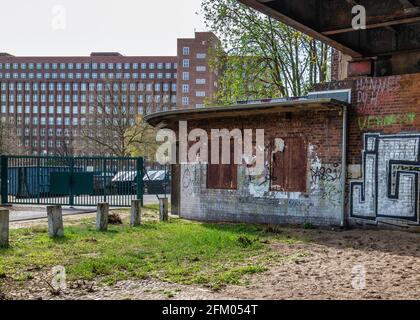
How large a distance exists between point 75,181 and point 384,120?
1306cm

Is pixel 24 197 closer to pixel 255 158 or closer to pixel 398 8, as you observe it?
pixel 255 158

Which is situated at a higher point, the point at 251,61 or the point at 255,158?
the point at 251,61

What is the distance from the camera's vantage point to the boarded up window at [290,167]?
15.2 metres

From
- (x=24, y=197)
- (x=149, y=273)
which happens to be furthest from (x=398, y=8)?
(x=24, y=197)

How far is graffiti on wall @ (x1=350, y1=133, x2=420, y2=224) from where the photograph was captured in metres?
13.0

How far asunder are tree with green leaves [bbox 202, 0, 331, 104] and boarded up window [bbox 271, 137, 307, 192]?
16203 millimetres

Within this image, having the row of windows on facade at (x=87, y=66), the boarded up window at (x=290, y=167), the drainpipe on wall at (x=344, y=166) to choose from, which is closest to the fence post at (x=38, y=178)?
the boarded up window at (x=290, y=167)

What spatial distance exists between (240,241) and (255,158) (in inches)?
205

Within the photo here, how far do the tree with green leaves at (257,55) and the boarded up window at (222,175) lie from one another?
48.1ft

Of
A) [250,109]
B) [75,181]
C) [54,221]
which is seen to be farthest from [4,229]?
[75,181]

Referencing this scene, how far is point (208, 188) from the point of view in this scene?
17.5 m

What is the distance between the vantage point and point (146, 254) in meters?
10.1

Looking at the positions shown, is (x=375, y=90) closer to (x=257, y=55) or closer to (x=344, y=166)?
(x=344, y=166)

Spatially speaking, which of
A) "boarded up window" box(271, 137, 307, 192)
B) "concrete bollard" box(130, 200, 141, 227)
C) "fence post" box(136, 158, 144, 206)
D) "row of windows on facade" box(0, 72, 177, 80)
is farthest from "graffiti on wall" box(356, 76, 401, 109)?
"row of windows on facade" box(0, 72, 177, 80)
